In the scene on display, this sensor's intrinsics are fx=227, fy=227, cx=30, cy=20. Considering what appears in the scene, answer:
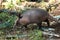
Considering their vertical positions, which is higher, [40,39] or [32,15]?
[32,15]

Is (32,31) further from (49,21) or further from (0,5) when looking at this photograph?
(0,5)

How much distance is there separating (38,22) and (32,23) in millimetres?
198

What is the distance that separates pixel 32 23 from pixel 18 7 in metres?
2.47

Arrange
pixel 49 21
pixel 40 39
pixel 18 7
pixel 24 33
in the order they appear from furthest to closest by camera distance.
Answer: pixel 18 7
pixel 49 21
pixel 24 33
pixel 40 39

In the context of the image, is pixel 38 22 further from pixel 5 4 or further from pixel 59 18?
pixel 5 4

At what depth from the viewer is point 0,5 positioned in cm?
948

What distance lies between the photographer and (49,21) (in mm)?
7113

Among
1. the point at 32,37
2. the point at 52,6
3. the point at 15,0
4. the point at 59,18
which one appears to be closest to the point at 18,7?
the point at 15,0

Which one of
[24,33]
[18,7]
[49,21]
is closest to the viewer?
[24,33]

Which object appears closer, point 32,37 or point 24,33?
Result: point 32,37

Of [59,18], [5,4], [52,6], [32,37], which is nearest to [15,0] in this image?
[5,4]

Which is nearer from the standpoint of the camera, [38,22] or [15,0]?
[38,22]

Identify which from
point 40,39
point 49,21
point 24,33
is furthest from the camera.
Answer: point 49,21

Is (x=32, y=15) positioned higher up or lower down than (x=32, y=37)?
higher up
